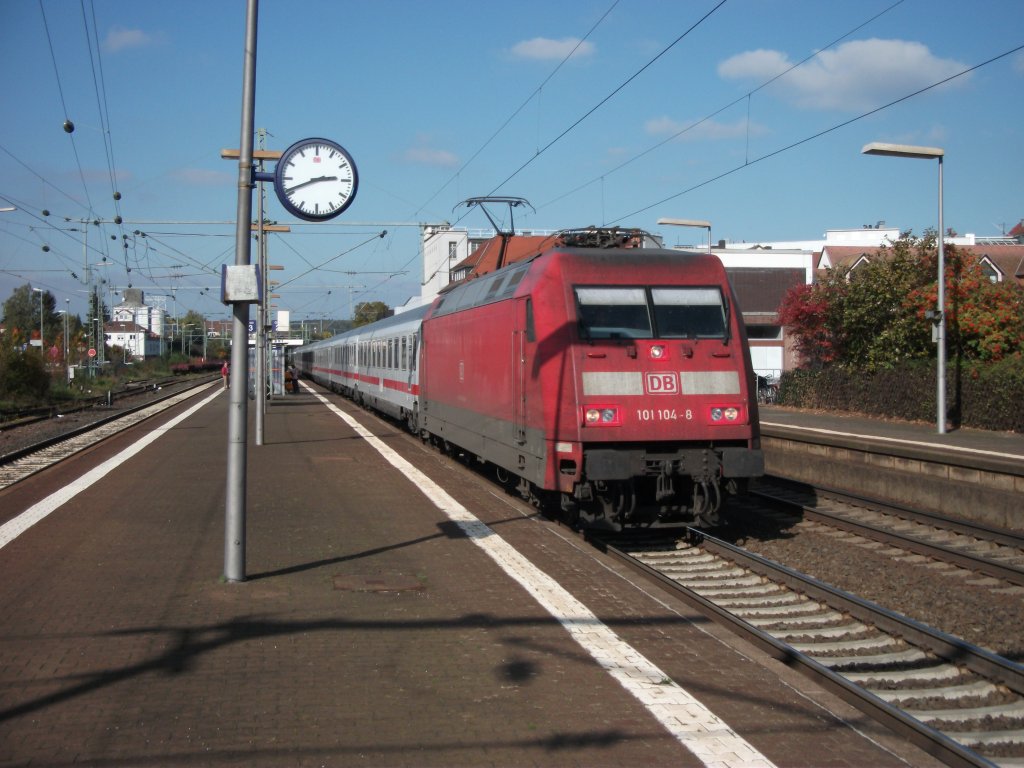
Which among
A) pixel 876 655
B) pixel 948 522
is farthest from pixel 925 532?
pixel 876 655

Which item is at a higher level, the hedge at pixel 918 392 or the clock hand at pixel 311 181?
the clock hand at pixel 311 181

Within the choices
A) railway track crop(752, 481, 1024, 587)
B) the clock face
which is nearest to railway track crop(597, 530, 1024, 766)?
railway track crop(752, 481, 1024, 587)

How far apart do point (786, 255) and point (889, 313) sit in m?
34.6

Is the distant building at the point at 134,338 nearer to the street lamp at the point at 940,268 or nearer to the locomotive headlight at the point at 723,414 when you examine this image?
the street lamp at the point at 940,268

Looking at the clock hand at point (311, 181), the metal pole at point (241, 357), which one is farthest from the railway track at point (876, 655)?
the clock hand at point (311, 181)

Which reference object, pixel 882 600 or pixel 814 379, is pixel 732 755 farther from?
pixel 814 379

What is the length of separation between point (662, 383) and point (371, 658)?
4696 millimetres

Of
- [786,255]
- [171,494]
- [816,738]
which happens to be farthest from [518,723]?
[786,255]

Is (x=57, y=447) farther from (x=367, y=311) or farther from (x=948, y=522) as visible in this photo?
(x=367, y=311)

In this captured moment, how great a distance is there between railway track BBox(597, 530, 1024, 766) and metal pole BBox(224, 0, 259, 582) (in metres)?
3.70

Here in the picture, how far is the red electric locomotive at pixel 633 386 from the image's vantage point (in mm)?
9625

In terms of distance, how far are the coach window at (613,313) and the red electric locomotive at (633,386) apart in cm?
1

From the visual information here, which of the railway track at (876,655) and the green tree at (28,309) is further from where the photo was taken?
the green tree at (28,309)

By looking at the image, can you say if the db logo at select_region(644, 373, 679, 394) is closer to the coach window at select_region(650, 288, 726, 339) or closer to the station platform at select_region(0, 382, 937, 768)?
the coach window at select_region(650, 288, 726, 339)
